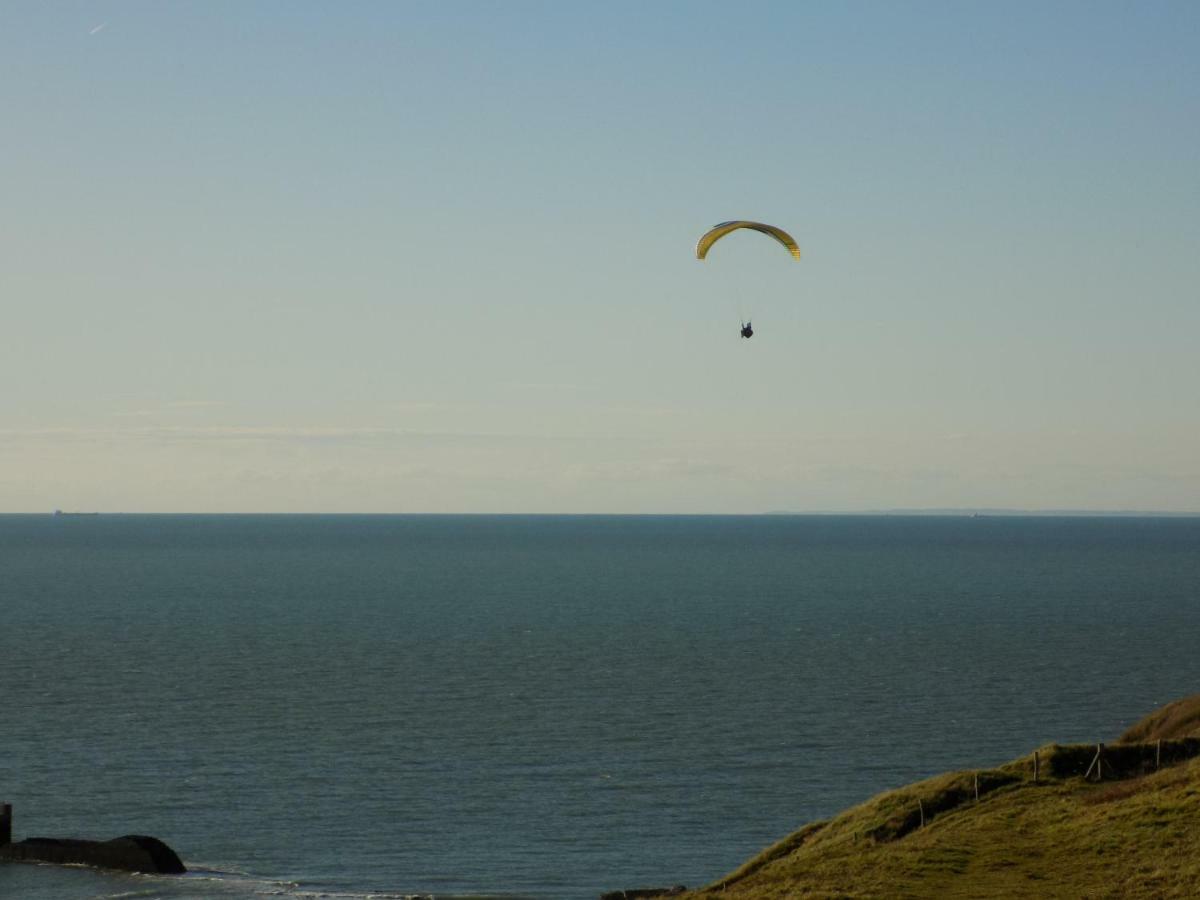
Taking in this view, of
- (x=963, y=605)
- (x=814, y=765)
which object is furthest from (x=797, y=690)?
(x=963, y=605)

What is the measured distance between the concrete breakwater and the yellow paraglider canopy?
30544 millimetres

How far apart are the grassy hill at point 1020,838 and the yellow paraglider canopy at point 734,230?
21.4m

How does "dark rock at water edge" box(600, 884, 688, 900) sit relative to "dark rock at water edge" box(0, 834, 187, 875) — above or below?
above

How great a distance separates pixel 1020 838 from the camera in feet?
137

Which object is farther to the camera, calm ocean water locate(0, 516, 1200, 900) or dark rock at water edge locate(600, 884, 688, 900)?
calm ocean water locate(0, 516, 1200, 900)

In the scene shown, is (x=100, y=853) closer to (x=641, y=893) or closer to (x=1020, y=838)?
(x=641, y=893)

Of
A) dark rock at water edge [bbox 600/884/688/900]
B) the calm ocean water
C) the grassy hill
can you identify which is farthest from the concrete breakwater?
the grassy hill

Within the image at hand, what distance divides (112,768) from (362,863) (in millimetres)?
20844

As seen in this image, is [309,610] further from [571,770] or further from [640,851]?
[640,851]

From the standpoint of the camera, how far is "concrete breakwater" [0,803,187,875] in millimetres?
53219

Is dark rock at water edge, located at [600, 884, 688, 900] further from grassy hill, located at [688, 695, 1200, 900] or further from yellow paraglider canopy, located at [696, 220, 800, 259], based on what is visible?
yellow paraglider canopy, located at [696, 220, 800, 259]

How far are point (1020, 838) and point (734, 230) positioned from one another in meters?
26.6

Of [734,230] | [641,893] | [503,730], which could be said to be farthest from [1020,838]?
[503,730]

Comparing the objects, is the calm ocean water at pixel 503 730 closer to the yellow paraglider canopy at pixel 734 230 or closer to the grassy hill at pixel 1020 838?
the grassy hill at pixel 1020 838
